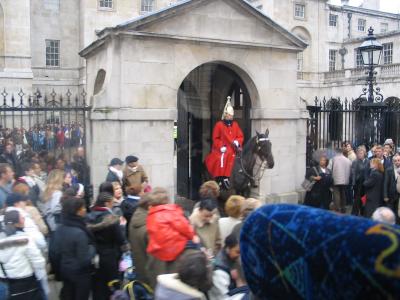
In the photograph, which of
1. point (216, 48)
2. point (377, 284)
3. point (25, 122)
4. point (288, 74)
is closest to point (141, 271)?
point (377, 284)

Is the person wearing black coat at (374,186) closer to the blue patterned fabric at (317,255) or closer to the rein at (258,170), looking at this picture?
the rein at (258,170)

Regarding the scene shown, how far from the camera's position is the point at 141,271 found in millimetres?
4969

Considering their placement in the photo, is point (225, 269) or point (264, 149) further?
point (264, 149)

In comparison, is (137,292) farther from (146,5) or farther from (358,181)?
(146,5)

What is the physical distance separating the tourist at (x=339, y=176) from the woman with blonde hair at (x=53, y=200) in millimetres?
6271

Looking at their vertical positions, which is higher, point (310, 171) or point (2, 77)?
point (2, 77)

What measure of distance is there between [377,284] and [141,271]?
379cm

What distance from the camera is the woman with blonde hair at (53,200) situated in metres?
6.41

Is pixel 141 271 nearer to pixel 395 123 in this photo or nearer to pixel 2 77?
pixel 395 123

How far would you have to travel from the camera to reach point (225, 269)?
4117mm

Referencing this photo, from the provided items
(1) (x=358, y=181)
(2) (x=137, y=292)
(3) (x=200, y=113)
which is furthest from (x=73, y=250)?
(3) (x=200, y=113)

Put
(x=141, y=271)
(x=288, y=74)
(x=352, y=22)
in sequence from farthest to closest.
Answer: (x=352, y=22) → (x=288, y=74) → (x=141, y=271)

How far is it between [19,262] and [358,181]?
800 cm

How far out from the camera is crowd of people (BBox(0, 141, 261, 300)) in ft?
12.5
